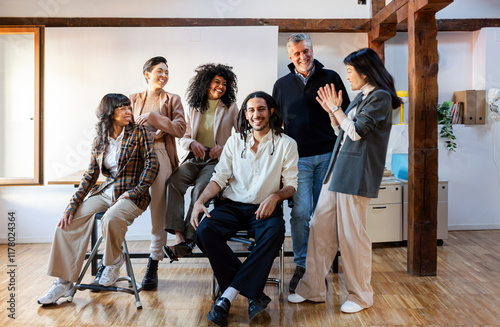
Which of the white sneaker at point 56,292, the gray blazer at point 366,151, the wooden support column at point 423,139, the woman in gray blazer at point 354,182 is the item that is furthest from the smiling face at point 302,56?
the white sneaker at point 56,292

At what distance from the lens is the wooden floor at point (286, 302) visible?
282cm

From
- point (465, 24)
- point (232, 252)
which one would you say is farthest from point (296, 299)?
point (465, 24)

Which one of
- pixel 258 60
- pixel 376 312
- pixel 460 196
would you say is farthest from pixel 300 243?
pixel 460 196

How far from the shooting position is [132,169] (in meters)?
3.34

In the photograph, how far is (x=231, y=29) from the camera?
5.02 metres

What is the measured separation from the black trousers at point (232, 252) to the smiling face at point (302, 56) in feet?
3.77

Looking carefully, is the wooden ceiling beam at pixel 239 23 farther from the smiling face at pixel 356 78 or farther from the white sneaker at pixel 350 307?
the white sneaker at pixel 350 307

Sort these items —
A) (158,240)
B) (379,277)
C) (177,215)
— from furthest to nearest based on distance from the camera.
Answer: (379,277) < (158,240) < (177,215)

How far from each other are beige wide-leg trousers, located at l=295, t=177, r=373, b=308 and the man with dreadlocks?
277mm

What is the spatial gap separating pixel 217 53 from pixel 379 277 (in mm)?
2853

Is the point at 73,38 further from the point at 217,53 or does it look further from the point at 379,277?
the point at 379,277

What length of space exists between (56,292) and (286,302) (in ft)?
5.10

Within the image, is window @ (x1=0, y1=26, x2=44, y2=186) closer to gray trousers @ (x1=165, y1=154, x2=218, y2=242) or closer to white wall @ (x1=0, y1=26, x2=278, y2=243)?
white wall @ (x1=0, y1=26, x2=278, y2=243)

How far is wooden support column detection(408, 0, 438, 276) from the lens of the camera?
12.2 feet
